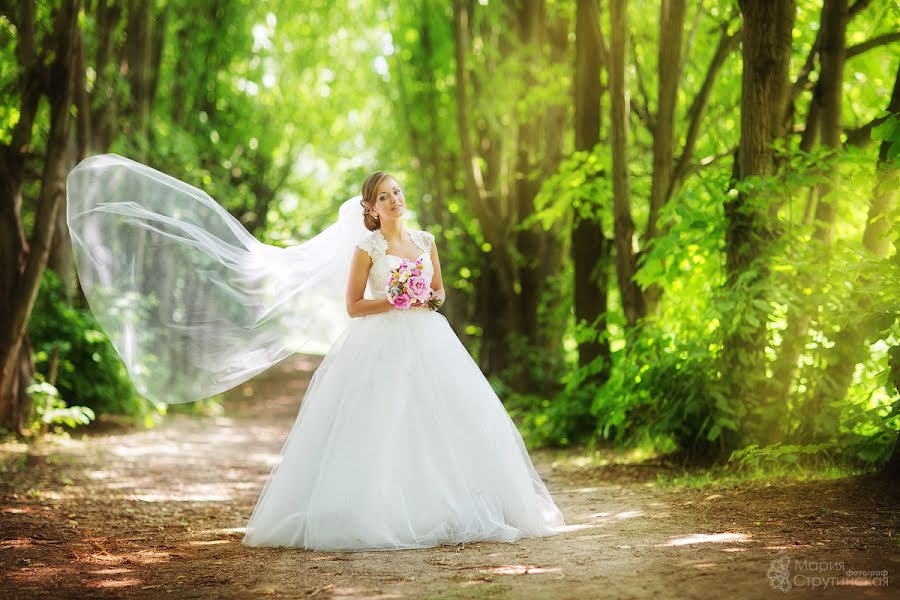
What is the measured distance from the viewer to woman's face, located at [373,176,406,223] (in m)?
6.21

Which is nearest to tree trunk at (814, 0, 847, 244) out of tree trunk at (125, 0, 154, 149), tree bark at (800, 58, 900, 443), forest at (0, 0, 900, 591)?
forest at (0, 0, 900, 591)

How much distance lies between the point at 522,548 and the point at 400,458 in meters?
0.96

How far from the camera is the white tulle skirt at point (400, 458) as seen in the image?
5.43 meters

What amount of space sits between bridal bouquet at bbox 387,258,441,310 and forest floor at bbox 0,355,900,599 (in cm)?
168

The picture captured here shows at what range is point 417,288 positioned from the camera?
19.7 ft

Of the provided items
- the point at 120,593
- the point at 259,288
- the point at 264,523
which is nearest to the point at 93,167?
the point at 259,288

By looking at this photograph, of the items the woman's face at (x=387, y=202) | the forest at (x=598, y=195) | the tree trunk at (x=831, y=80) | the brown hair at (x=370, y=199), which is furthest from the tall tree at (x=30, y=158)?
the tree trunk at (x=831, y=80)

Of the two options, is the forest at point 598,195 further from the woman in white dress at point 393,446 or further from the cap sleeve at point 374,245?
the cap sleeve at point 374,245

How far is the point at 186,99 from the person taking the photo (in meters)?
17.8

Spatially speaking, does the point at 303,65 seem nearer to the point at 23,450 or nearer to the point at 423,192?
the point at 423,192

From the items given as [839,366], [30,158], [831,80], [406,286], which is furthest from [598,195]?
[30,158]

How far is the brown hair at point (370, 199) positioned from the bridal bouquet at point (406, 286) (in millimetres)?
435

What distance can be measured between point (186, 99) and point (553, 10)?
810 centimetres

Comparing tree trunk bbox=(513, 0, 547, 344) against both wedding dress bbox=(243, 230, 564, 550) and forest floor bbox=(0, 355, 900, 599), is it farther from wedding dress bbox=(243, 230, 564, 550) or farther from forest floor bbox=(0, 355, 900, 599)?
wedding dress bbox=(243, 230, 564, 550)
